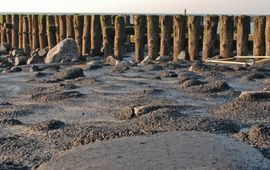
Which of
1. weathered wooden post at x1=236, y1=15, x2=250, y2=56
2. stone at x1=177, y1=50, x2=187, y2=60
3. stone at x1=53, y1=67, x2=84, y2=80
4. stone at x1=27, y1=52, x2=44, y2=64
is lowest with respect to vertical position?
stone at x1=53, y1=67, x2=84, y2=80

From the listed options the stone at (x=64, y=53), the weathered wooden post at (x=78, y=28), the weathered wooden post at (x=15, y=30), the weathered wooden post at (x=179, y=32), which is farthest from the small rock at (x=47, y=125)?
the weathered wooden post at (x=15, y=30)

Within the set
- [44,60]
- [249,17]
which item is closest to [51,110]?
[249,17]

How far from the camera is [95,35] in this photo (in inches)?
648

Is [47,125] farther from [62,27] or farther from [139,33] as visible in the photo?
[62,27]

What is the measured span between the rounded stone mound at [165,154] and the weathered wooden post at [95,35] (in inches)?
478

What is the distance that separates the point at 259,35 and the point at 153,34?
309cm

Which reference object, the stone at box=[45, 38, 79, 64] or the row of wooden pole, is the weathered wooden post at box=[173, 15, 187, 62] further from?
the stone at box=[45, 38, 79, 64]

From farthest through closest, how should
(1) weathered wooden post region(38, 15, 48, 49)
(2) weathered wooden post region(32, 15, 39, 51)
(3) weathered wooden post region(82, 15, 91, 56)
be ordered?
(2) weathered wooden post region(32, 15, 39, 51), (1) weathered wooden post region(38, 15, 48, 49), (3) weathered wooden post region(82, 15, 91, 56)

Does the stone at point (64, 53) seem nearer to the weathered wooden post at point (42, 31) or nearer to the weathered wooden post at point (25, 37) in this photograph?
the weathered wooden post at point (42, 31)

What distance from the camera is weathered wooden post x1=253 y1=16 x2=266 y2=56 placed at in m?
12.4

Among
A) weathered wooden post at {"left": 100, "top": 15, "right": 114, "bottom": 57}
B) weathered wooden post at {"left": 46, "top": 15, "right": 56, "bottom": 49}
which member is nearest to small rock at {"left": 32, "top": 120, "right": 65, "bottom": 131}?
weathered wooden post at {"left": 100, "top": 15, "right": 114, "bottom": 57}

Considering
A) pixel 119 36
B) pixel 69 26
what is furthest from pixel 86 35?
pixel 119 36

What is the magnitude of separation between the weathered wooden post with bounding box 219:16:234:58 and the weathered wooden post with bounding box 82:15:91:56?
507cm

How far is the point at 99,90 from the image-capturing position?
8.12 metres
